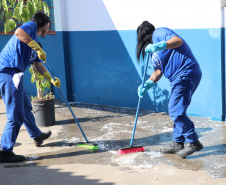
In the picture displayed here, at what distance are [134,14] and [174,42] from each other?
2756mm

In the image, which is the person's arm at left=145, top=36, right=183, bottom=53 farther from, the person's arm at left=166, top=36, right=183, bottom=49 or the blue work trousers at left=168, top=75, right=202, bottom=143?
the blue work trousers at left=168, top=75, right=202, bottom=143

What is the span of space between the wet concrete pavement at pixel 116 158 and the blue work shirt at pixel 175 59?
109cm

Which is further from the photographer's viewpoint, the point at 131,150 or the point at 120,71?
the point at 120,71

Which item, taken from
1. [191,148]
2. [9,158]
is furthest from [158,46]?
[9,158]

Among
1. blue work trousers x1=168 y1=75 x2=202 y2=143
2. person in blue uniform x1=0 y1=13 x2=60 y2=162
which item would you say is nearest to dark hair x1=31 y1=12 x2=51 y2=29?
person in blue uniform x1=0 y1=13 x2=60 y2=162

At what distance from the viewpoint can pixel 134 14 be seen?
7203mm

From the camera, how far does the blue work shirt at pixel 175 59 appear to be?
4.76 metres

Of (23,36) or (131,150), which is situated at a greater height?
(23,36)

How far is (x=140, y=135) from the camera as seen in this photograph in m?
5.98

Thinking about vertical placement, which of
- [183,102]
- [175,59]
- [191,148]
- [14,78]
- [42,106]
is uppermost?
[175,59]

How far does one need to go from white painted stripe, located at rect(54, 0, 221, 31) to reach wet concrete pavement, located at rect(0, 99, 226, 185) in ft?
5.49

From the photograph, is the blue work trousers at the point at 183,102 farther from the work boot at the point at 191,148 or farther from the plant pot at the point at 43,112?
the plant pot at the point at 43,112

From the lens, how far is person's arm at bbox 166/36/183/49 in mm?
4598

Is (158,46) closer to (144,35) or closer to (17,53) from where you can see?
(144,35)
